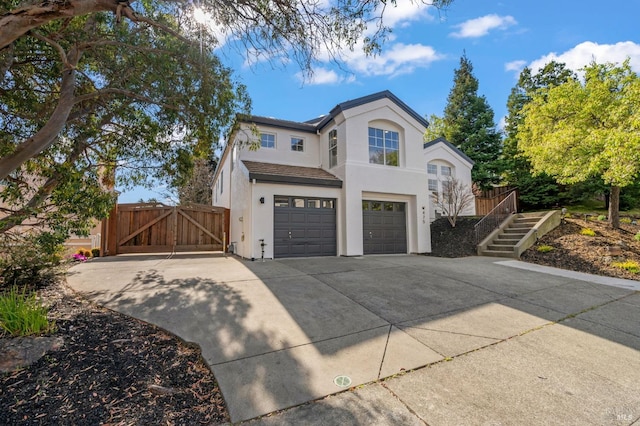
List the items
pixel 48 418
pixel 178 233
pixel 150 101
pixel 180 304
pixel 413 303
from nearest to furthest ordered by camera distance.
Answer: pixel 48 418, pixel 180 304, pixel 413 303, pixel 150 101, pixel 178 233

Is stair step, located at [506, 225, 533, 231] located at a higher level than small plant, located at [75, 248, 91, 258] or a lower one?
higher

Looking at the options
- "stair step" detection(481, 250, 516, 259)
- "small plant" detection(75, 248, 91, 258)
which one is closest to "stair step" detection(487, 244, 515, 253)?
"stair step" detection(481, 250, 516, 259)

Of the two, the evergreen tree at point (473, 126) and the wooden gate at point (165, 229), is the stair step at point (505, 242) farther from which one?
the wooden gate at point (165, 229)

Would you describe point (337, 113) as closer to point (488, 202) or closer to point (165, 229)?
point (165, 229)

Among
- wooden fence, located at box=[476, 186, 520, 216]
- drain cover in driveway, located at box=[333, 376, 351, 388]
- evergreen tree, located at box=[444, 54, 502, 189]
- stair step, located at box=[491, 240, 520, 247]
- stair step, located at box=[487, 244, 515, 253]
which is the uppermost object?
evergreen tree, located at box=[444, 54, 502, 189]

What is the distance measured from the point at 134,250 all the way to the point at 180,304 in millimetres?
8668

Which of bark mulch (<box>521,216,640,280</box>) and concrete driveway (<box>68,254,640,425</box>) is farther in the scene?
bark mulch (<box>521,216,640,280</box>)

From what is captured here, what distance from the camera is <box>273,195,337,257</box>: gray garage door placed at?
10.5 m

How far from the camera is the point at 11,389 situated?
2.43 m

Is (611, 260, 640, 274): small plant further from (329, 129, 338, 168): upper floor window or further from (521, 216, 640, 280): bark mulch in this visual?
(329, 129, 338, 168): upper floor window

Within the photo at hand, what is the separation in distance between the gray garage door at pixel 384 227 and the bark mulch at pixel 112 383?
9.21m

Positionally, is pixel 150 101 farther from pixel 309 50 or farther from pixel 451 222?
pixel 451 222

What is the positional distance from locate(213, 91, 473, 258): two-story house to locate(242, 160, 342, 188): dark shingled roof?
4 cm

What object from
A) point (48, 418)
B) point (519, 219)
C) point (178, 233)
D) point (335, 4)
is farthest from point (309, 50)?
point (519, 219)
